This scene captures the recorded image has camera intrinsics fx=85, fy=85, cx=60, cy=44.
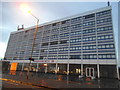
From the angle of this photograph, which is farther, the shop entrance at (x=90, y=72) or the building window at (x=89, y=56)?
the building window at (x=89, y=56)

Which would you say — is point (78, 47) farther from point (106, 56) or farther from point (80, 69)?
point (106, 56)

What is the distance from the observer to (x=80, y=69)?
3075cm

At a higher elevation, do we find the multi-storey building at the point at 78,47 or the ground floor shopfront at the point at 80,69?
the multi-storey building at the point at 78,47

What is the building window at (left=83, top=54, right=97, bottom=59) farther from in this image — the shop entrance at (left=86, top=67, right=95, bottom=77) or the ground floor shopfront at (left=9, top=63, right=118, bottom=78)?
the shop entrance at (left=86, top=67, right=95, bottom=77)

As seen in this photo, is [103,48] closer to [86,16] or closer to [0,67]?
[86,16]

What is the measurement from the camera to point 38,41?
1826 inches

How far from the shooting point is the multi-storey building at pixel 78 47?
27844mm

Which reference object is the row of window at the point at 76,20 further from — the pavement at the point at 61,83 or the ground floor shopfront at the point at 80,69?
the pavement at the point at 61,83

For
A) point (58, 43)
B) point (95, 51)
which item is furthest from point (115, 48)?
point (58, 43)

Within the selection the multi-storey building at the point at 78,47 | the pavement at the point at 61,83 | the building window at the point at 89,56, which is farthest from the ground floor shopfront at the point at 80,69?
the pavement at the point at 61,83

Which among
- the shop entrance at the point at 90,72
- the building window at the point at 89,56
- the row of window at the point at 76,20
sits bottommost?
the shop entrance at the point at 90,72

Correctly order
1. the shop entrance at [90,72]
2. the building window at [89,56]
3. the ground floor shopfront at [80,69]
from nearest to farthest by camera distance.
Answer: the ground floor shopfront at [80,69]
the shop entrance at [90,72]
the building window at [89,56]

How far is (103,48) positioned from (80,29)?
11.9 meters

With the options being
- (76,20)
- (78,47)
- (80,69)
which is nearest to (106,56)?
(80,69)
